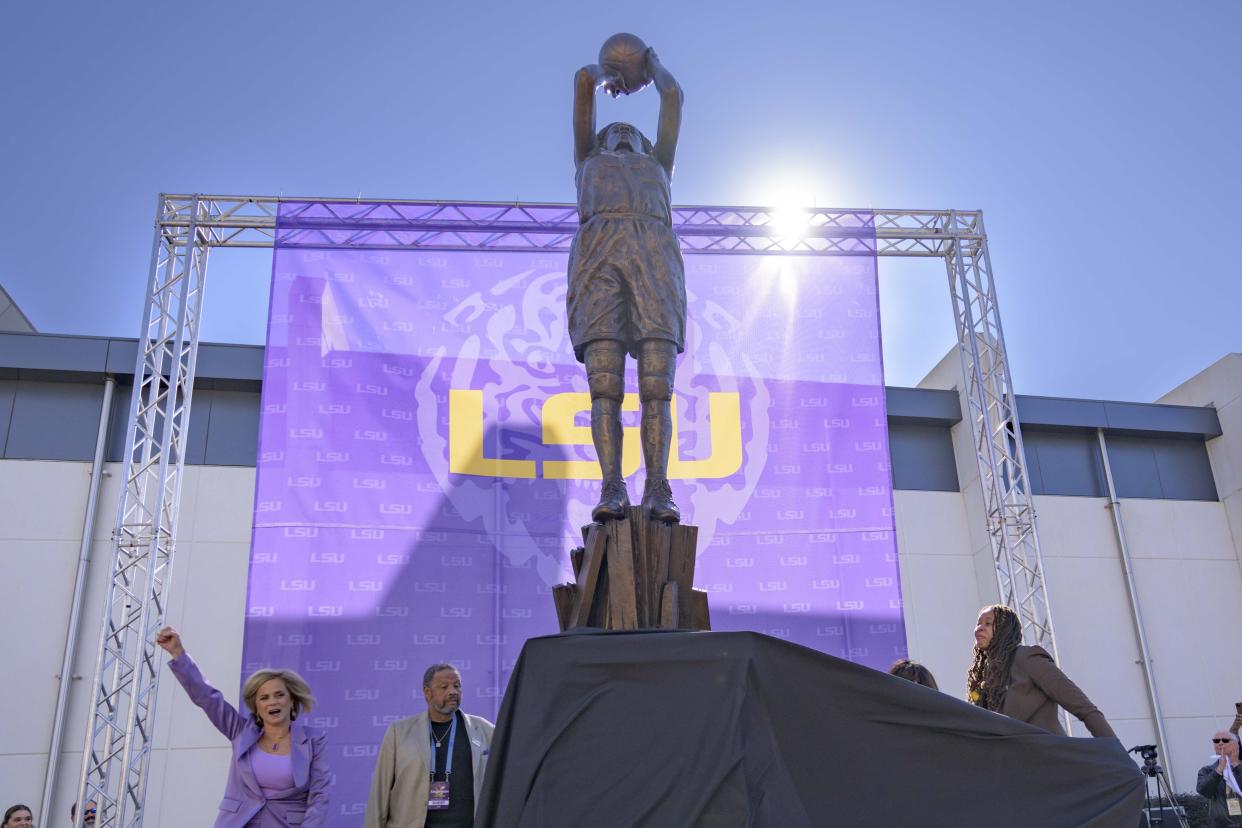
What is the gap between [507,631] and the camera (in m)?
8.22

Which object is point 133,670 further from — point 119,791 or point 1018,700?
point 1018,700

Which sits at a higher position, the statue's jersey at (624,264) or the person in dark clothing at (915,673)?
the statue's jersey at (624,264)

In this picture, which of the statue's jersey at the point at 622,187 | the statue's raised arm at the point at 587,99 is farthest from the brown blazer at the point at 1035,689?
the statue's raised arm at the point at 587,99

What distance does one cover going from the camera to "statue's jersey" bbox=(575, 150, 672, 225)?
12.8ft

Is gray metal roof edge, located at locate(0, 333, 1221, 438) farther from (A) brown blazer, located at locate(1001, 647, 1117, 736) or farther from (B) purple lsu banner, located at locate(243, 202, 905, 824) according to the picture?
(A) brown blazer, located at locate(1001, 647, 1117, 736)

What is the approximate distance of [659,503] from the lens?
359cm

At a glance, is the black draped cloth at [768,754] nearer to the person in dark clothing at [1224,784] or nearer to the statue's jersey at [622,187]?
Answer: the statue's jersey at [622,187]

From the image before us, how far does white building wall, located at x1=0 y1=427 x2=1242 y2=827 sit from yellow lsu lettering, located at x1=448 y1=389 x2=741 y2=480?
3373 mm

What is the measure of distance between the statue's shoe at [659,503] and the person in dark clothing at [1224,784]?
3962mm

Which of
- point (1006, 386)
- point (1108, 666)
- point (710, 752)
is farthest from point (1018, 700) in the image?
point (1108, 666)

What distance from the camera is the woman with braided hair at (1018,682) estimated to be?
2.86 meters

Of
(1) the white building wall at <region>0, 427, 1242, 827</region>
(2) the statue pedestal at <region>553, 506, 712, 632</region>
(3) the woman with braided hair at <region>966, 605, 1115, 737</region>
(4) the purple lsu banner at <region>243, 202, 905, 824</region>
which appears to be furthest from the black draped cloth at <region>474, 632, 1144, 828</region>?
(1) the white building wall at <region>0, 427, 1242, 827</region>

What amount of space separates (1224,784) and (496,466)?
5.39 meters

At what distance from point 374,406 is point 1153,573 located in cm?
A: 934
